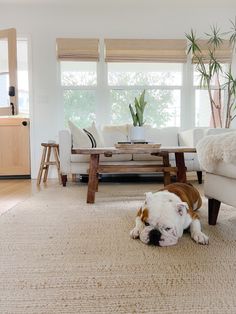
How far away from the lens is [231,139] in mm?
1424

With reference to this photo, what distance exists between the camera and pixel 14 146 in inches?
167

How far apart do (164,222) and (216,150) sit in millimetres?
504

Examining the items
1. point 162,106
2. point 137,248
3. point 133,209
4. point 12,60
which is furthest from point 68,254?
point 162,106

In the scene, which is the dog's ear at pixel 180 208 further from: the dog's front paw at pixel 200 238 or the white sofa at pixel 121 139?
the white sofa at pixel 121 139

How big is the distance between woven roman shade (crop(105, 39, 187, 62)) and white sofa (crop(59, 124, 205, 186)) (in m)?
1.04

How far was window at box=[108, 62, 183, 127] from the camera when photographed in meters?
4.34

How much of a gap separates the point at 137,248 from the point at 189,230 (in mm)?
323

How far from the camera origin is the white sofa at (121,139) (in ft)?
10.9

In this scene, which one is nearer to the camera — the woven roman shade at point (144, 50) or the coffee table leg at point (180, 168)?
the coffee table leg at point (180, 168)

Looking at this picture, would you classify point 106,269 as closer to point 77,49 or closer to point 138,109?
point 138,109

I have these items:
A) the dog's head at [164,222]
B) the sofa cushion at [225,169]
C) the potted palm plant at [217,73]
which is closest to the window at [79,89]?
the potted palm plant at [217,73]

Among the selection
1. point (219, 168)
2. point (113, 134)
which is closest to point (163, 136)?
point (113, 134)

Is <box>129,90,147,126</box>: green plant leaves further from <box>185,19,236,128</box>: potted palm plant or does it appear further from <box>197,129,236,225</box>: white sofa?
<box>185,19,236,128</box>: potted palm plant

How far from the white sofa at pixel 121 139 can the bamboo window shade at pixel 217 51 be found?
1.17m
